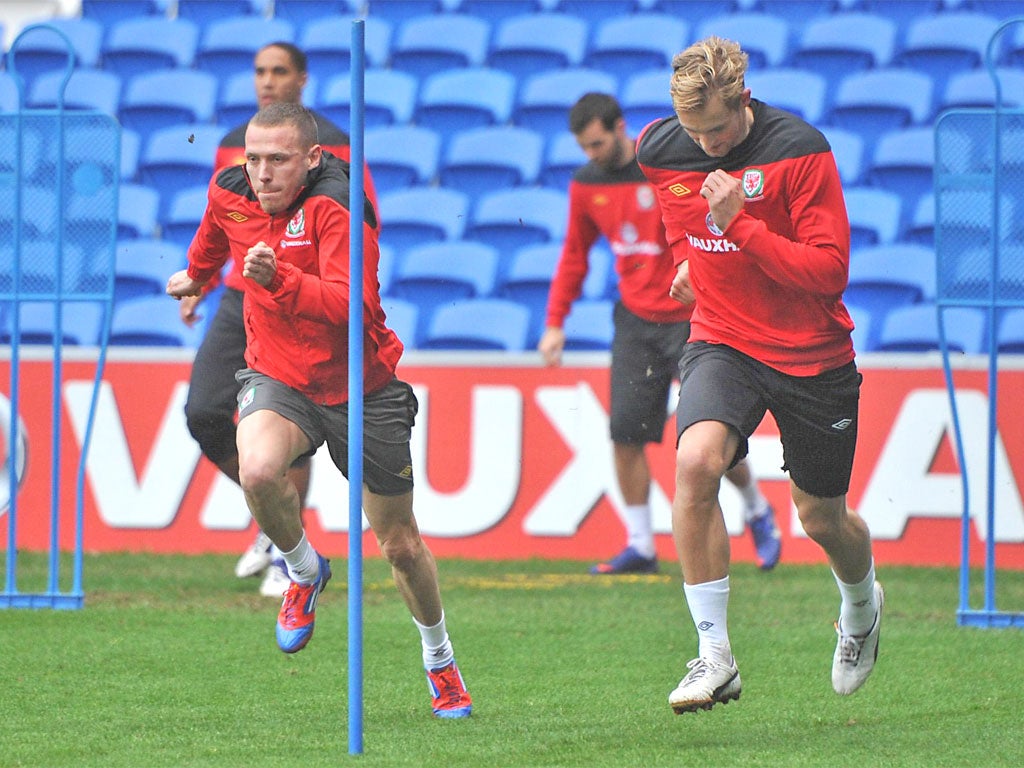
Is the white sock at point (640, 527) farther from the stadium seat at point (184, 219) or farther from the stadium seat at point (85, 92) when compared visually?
the stadium seat at point (85, 92)

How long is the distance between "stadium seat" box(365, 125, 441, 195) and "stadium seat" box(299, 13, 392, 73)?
93 cm

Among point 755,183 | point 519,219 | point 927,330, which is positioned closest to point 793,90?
point 519,219

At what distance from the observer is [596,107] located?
7996mm

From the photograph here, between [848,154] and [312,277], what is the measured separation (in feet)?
20.9

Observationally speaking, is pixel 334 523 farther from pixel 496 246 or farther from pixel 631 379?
pixel 496 246

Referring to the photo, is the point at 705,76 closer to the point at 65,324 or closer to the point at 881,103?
the point at 65,324

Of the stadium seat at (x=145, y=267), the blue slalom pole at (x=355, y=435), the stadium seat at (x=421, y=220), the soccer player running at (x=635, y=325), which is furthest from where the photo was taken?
the stadium seat at (x=421, y=220)

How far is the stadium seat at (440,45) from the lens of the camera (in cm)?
1195

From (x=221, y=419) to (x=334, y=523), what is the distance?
1.67 meters

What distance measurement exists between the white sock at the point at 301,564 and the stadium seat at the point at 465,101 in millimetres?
6607

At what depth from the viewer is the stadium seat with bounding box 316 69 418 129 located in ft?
37.9

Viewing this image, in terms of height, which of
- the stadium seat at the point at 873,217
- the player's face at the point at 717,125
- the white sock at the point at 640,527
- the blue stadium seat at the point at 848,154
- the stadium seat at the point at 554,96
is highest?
the player's face at the point at 717,125

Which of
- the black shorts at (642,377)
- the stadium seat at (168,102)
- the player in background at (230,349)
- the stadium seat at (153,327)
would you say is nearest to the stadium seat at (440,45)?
the stadium seat at (168,102)

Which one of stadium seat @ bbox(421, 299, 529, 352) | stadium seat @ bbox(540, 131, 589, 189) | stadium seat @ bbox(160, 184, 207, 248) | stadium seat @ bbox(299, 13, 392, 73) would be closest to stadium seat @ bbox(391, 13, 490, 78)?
stadium seat @ bbox(299, 13, 392, 73)
